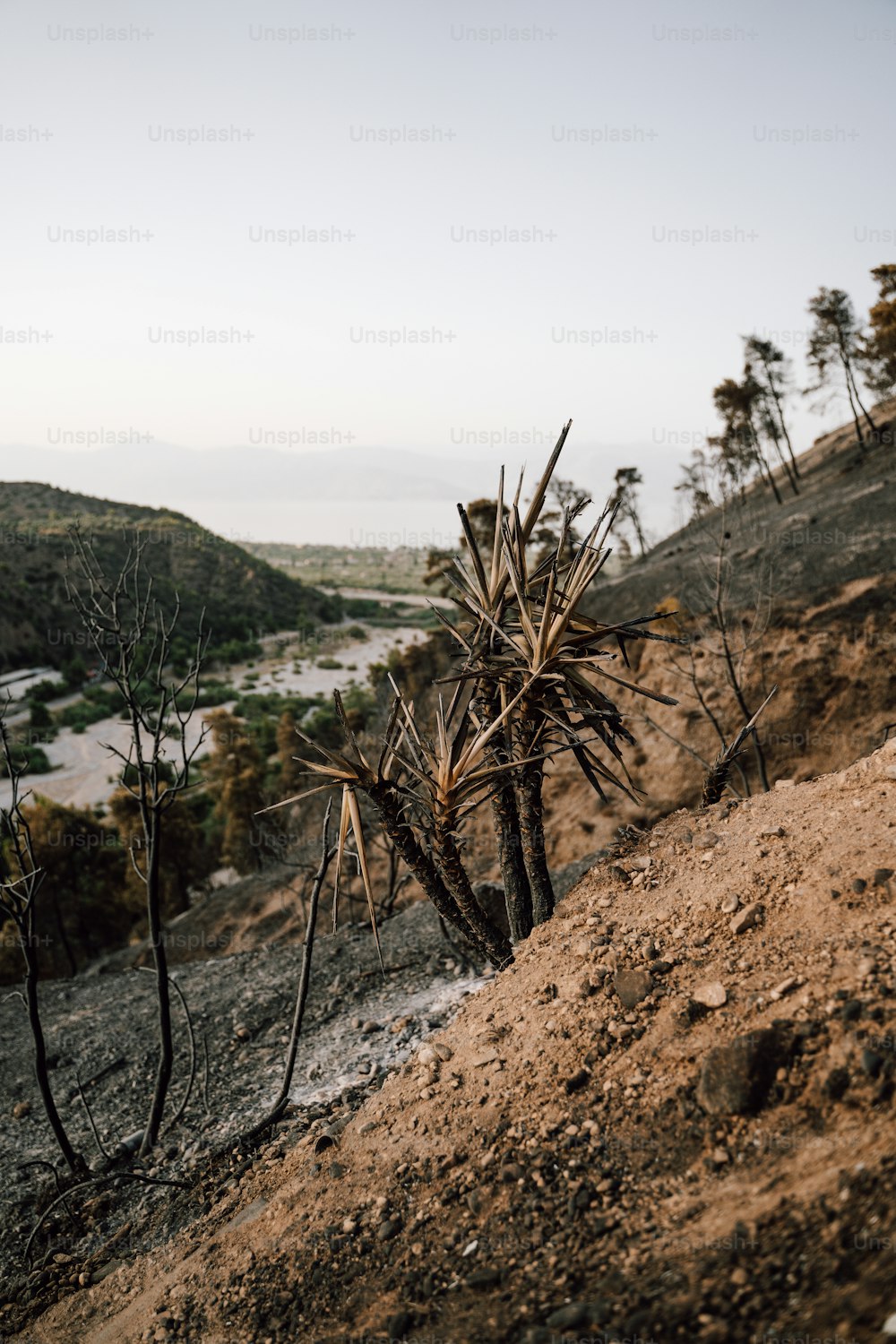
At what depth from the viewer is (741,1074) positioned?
3352 millimetres

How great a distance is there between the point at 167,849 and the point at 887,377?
3283cm

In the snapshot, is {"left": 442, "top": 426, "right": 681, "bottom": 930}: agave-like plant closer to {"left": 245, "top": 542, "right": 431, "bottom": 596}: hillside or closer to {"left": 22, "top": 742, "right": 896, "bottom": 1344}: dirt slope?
{"left": 22, "top": 742, "right": 896, "bottom": 1344}: dirt slope

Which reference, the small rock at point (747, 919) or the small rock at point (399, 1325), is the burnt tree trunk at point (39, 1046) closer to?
the small rock at point (399, 1325)

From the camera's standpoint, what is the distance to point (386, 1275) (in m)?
3.57

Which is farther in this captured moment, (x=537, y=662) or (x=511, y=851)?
(x=511, y=851)

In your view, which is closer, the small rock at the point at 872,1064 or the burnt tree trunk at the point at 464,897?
the small rock at the point at 872,1064

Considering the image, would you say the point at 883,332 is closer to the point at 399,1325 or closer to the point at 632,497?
the point at 632,497

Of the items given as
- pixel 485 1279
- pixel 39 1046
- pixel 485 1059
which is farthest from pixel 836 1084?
pixel 39 1046

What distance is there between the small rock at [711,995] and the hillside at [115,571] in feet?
159

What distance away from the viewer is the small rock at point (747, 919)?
434cm

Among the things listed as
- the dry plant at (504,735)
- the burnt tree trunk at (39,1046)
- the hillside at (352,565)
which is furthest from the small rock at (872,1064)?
the hillside at (352,565)

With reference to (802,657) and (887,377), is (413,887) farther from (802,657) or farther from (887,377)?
(887,377)

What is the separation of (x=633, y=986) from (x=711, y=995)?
0.53 m

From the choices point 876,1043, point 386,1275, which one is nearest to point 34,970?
point 386,1275
